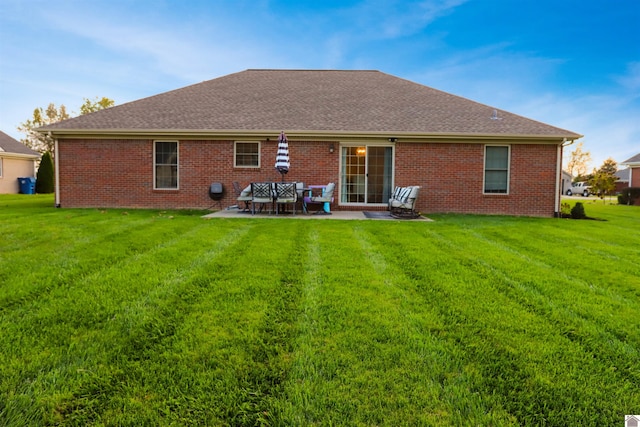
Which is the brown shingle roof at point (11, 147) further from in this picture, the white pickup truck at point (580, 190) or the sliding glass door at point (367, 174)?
the white pickup truck at point (580, 190)

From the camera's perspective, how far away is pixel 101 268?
13.1 feet

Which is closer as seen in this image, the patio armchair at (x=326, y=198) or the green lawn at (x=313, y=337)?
the green lawn at (x=313, y=337)

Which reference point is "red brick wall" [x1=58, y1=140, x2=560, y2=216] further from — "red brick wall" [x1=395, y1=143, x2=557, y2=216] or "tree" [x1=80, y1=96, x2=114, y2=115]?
"tree" [x1=80, y1=96, x2=114, y2=115]

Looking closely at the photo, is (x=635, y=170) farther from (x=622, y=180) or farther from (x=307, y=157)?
(x=622, y=180)

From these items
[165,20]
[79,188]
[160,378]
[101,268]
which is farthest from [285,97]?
[160,378]

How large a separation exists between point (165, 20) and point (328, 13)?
27.4 ft

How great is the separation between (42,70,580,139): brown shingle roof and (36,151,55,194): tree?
14.0m

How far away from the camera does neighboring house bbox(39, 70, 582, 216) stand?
11.0 meters

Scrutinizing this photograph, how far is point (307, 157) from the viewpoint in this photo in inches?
441

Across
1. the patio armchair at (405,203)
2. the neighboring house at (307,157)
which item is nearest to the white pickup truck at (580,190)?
the neighboring house at (307,157)

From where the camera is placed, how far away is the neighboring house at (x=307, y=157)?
1095cm

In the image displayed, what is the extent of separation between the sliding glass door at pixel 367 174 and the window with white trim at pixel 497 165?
10.4 feet

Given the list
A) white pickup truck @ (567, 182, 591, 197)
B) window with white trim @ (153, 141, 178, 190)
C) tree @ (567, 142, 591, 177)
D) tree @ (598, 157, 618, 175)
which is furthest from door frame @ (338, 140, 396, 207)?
tree @ (598, 157, 618, 175)

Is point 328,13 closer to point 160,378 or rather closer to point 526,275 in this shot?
point 526,275
